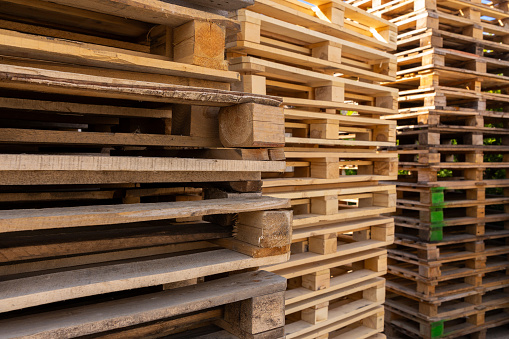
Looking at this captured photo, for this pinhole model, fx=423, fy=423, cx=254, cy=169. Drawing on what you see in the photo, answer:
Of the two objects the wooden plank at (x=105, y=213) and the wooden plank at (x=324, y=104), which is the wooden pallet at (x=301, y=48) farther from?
the wooden plank at (x=105, y=213)

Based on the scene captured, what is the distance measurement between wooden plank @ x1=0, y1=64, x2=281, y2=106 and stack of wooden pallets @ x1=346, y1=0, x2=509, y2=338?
13.3ft

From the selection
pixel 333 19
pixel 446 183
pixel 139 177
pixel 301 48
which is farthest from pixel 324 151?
pixel 446 183

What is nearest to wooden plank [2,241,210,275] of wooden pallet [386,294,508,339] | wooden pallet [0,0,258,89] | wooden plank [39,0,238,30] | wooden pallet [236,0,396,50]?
wooden pallet [0,0,258,89]

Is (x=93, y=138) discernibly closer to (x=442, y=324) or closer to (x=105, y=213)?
(x=105, y=213)

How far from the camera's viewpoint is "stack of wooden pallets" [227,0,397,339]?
3.10 metres

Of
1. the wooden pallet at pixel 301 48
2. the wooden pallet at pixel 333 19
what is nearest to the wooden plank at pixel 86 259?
the wooden pallet at pixel 301 48

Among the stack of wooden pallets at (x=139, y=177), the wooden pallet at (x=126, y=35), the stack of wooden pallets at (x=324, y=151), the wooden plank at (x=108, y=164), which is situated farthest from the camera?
the stack of wooden pallets at (x=324, y=151)

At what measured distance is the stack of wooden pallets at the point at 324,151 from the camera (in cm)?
310

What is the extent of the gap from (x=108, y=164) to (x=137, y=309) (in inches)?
22.7

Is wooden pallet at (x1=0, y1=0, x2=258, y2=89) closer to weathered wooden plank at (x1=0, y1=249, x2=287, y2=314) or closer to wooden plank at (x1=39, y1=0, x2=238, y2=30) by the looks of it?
wooden plank at (x1=39, y1=0, x2=238, y2=30)

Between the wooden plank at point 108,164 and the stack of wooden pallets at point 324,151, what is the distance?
1.12 metres

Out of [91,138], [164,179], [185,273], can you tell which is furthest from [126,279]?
[91,138]

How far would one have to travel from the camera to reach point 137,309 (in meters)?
1.63

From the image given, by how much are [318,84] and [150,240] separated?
213cm
